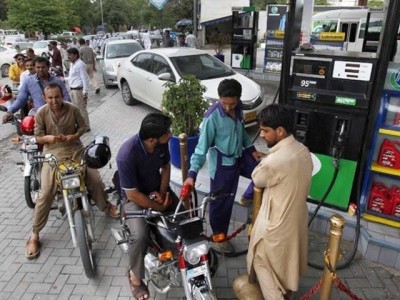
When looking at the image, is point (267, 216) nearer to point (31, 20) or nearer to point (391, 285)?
point (391, 285)

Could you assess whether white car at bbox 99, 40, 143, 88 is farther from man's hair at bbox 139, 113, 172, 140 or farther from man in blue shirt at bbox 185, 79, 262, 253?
man's hair at bbox 139, 113, 172, 140

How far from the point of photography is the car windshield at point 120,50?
Result: 1088cm

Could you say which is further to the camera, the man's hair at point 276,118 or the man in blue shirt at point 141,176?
the man in blue shirt at point 141,176

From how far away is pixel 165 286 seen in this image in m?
2.59

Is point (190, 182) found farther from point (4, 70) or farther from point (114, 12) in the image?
point (114, 12)

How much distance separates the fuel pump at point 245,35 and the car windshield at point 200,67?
389cm

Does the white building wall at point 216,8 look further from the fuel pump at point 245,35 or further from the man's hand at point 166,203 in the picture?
the man's hand at point 166,203

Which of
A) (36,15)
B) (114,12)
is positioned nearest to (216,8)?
(36,15)

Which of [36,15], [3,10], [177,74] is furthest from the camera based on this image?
[3,10]

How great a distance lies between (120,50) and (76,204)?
9007mm

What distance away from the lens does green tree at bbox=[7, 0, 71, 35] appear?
26.9m

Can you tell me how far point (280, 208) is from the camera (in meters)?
2.07

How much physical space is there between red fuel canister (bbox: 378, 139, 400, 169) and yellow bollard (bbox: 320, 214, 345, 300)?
169 centimetres

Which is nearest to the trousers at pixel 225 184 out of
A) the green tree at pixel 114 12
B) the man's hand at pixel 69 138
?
the man's hand at pixel 69 138
